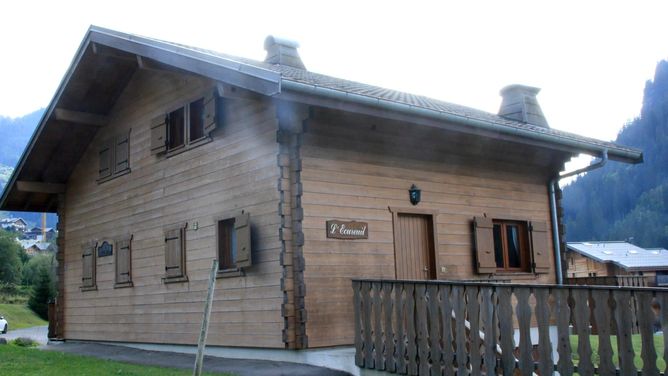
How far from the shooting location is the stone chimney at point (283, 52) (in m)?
14.4

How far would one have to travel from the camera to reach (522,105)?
16359 millimetres

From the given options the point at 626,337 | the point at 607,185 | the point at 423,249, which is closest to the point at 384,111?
the point at 423,249

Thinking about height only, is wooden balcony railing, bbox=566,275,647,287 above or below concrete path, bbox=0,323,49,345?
above

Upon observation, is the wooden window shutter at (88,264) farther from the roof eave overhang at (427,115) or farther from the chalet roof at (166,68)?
the roof eave overhang at (427,115)

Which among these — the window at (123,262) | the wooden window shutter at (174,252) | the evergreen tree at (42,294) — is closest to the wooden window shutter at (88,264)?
the window at (123,262)

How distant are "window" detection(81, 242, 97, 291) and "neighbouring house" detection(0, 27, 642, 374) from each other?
6cm

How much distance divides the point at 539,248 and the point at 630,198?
3848 inches

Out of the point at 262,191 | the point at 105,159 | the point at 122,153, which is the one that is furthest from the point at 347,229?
the point at 105,159

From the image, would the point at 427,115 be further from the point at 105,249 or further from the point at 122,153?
the point at 105,249

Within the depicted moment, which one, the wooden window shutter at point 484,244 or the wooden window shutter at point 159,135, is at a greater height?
the wooden window shutter at point 159,135

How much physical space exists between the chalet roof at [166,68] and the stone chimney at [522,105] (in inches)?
68.4

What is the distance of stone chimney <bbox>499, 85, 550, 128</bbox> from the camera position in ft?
53.4

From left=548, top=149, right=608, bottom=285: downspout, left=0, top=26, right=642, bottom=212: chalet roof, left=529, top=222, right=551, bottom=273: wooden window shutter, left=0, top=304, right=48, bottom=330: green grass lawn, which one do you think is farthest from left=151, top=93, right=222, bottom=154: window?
left=0, top=304, right=48, bottom=330: green grass lawn

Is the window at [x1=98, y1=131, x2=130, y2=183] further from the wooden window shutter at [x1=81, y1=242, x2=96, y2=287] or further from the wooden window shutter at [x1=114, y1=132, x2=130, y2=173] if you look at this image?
the wooden window shutter at [x1=81, y1=242, x2=96, y2=287]
